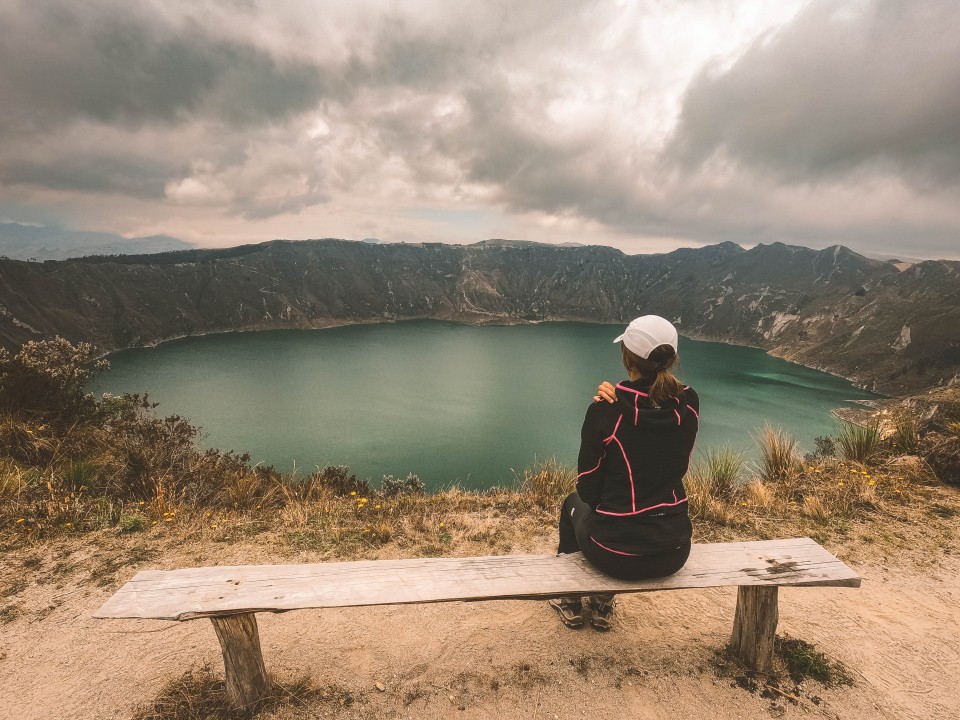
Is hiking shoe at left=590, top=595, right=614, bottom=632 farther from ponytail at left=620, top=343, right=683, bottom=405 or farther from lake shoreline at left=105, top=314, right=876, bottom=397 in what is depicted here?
lake shoreline at left=105, top=314, right=876, bottom=397

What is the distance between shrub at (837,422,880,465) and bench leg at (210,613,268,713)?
8032mm

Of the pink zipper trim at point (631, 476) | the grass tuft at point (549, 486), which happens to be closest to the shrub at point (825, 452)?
the grass tuft at point (549, 486)

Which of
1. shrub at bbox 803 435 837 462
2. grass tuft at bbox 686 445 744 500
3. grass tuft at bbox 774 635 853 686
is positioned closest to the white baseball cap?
grass tuft at bbox 774 635 853 686

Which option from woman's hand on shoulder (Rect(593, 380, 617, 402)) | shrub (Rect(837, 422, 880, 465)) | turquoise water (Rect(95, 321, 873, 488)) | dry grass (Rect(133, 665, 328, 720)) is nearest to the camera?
woman's hand on shoulder (Rect(593, 380, 617, 402))

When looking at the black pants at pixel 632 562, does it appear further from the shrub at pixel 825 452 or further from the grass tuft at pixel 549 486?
the shrub at pixel 825 452

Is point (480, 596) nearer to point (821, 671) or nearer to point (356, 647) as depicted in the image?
point (356, 647)

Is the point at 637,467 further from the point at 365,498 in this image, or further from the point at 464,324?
the point at 464,324

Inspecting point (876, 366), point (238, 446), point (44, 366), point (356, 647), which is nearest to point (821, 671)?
point (356, 647)

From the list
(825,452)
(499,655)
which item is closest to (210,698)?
(499,655)

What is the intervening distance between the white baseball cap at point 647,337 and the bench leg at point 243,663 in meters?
2.52

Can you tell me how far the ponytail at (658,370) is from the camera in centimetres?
225

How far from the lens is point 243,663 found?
2490 mm

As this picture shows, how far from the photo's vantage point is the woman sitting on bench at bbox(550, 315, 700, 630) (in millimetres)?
2303

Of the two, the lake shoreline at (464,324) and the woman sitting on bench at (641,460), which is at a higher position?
the woman sitting on bench at (641,460)
